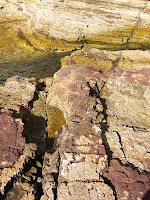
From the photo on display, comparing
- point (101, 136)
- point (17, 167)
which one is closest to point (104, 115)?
point (101, 136)

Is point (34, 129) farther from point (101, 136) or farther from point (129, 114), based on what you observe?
point (129, 114)

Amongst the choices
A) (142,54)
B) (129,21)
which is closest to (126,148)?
(142,54)

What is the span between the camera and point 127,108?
274 inches

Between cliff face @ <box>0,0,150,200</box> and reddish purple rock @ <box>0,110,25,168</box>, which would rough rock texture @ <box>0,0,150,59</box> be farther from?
reddish purple rock @ <box>0,110,25,168</box>

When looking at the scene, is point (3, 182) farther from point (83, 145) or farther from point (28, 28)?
point (28, 28)

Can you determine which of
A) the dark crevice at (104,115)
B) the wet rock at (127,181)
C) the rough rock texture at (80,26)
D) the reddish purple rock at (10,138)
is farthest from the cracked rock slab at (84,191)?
the rough rock texture at (80,26)

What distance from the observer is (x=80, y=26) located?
1612 cm

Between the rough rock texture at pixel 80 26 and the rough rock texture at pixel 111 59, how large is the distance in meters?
5.71

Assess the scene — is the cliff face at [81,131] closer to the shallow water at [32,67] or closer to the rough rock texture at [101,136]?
the rough rock texture at [101,136]

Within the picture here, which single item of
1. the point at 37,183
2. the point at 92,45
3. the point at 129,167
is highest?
the point at 129,167

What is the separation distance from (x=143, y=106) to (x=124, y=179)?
11.4ft

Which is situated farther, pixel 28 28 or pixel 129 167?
pixel 28 28

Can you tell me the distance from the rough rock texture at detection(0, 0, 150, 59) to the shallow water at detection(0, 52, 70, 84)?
140cm

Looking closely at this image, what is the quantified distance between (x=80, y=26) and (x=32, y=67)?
6.23m
